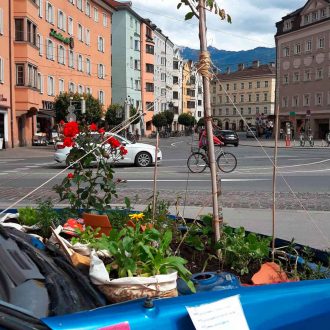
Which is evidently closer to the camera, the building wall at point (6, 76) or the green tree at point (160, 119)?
the building wall at point (6, 76)

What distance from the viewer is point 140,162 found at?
67.6ft

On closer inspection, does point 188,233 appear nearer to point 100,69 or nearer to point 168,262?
point 168,262

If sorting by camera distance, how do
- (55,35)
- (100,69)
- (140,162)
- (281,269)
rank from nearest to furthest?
1. (281,269)
2. (140,162)
3. (55,35)
4. (100,69)

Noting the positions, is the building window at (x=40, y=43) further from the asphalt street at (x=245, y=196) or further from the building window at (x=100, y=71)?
the asphalt street at (x=245, y=196)

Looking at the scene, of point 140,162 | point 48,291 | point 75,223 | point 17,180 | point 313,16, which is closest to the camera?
point 48,291

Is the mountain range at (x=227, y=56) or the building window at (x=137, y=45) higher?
the building window at (x=137, y=45)

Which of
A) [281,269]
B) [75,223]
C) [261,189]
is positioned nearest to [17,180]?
[261,189]

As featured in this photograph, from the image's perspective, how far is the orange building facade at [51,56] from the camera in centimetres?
3781

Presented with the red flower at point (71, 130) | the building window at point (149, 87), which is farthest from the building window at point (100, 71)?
the red flower at point (71, 130)

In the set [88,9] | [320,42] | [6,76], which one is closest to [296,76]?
[320,42]

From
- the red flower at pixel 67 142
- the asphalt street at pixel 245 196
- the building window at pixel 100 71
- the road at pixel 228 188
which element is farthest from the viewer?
the building window at pixel 100 71

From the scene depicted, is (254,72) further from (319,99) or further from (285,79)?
(319,99)

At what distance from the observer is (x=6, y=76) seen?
36688 millimetres

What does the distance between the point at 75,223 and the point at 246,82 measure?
123779mm
